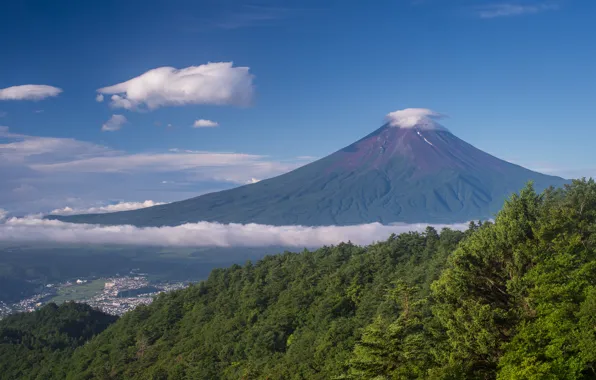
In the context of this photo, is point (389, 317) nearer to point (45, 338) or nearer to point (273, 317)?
point (273, 317)

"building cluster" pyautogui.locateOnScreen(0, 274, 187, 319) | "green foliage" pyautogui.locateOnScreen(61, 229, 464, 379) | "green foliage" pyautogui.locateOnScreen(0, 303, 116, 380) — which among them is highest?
"green foliage" pyautogui.locateOnScreen(61, 229, 464, 379)

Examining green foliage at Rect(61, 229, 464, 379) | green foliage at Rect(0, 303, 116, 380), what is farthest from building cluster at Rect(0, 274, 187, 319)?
green foliage at Rect(61, 229, 464, 379)

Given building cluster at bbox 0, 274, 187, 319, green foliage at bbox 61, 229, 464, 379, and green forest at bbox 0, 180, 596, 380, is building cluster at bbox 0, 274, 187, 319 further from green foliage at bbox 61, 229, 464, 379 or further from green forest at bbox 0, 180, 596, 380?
green foliage at bbox 61, 229, 464, 379

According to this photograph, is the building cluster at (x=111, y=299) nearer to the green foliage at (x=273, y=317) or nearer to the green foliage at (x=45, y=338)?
the green foliage at (x=45, y=338)

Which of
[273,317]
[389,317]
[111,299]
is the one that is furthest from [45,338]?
[111,299]

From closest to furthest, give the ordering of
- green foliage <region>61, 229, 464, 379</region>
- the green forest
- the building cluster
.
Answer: the green forest, green foliage <region>61, 229, 464, 379</region>, the building cluster

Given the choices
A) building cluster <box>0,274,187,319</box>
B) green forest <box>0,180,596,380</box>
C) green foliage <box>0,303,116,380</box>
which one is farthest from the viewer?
building cluster <box>0,274,187,319</box>

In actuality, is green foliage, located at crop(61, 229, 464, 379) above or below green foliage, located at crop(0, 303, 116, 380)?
above

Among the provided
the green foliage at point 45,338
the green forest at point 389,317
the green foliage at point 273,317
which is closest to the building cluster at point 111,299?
the green foliage at point 45,338

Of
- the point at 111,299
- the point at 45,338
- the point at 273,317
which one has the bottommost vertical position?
the point at 111,299

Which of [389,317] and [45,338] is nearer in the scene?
[389,317]
